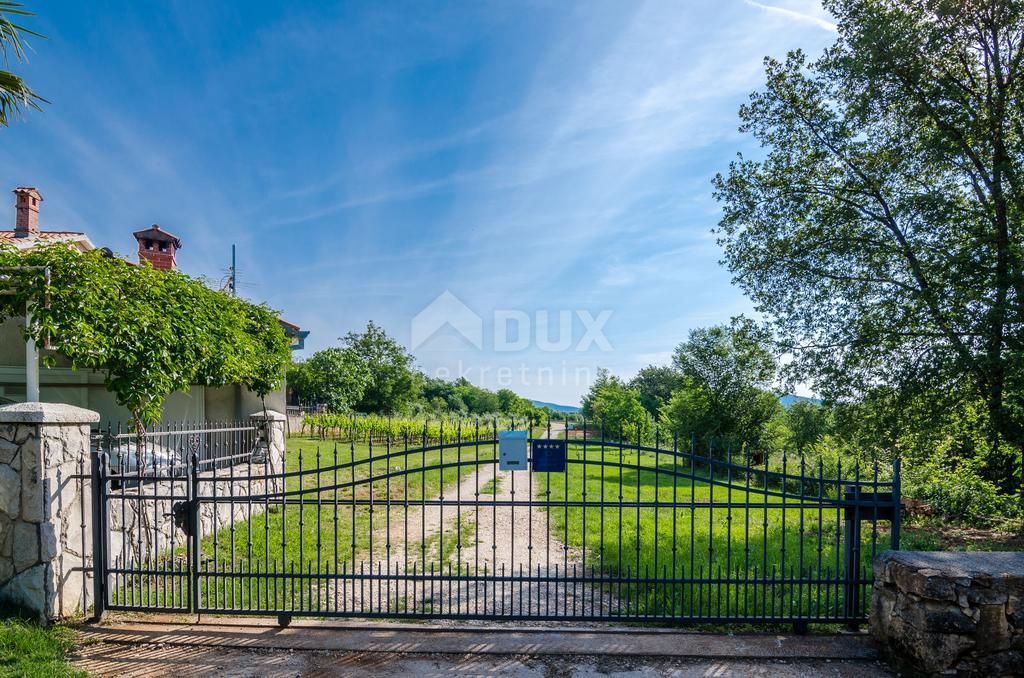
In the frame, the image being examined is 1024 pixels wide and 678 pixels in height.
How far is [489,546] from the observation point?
719cm

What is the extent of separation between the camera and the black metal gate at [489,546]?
4.23 meters

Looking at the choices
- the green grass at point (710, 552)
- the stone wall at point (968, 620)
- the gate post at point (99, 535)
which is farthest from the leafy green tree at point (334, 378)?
the stone wall at point (968, 620)

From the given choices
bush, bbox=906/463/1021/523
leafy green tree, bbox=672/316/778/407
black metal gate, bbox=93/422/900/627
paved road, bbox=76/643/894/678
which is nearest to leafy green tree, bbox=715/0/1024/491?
bush, bbox=906/463/1021/523

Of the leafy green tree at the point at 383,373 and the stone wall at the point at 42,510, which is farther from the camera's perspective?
the leafy green tree at the point at 383,373

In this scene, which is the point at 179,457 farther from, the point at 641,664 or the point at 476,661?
the point at 641,664

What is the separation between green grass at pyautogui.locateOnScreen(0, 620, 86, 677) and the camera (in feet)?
11.6

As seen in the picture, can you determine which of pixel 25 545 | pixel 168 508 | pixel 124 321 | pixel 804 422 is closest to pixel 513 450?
pixel 25 545

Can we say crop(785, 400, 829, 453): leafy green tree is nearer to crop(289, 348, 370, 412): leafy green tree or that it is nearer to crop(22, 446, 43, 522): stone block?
crop(22, 446, 43, 522): stone block

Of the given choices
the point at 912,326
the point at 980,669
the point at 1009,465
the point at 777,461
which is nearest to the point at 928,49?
the point at 912,326

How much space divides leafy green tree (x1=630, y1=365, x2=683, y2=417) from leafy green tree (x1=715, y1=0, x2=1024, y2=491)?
3799 cm

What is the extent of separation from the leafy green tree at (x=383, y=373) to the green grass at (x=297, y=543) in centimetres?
2379

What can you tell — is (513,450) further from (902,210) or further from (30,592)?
(902,210)

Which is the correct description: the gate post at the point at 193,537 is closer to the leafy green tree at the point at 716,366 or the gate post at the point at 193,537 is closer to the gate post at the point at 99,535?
the gate post at the point at 99,535

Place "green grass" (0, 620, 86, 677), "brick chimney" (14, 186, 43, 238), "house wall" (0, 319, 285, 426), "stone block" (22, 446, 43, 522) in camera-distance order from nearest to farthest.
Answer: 1. "green grass" (0, 620, 86, 677)
2. "stone block" (22, 446, 43, 522)
3. "house wall" (0, 319, 285, 426)
4. "brick chimney" (14, 186, 43, 238)
